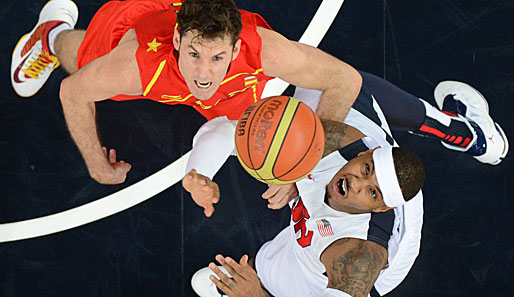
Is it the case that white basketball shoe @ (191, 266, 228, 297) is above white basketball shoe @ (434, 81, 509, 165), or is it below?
below

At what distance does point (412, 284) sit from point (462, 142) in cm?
125

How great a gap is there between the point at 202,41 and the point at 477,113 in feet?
9.00

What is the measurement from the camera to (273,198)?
11.0 feet

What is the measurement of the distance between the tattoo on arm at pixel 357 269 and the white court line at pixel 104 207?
1681mm

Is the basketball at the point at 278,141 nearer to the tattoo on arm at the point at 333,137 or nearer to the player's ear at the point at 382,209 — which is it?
the tattoo on arm at the point at 333,137

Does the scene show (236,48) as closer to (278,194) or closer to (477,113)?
(278,194)

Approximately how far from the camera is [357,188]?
2963 mm

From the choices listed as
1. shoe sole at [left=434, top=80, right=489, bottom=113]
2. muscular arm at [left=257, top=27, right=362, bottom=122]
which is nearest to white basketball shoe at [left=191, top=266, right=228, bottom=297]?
muscular arm at [left=257, top=27, right=362, bottom=122]

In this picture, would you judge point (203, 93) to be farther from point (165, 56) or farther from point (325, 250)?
point (325, 250)

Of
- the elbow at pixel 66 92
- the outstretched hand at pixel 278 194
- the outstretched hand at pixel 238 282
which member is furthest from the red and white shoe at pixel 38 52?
the outstretched hand at pixel 238 282

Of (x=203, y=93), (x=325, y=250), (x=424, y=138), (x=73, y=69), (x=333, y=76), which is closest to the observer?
(x=203, y=93)

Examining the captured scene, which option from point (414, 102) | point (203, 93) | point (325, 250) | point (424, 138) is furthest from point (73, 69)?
point (424, 138)

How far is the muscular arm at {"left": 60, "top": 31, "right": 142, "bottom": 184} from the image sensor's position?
2744mm

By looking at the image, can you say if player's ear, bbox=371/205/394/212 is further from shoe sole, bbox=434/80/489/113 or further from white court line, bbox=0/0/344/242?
shoe sole, bbox=434/80/489/113
